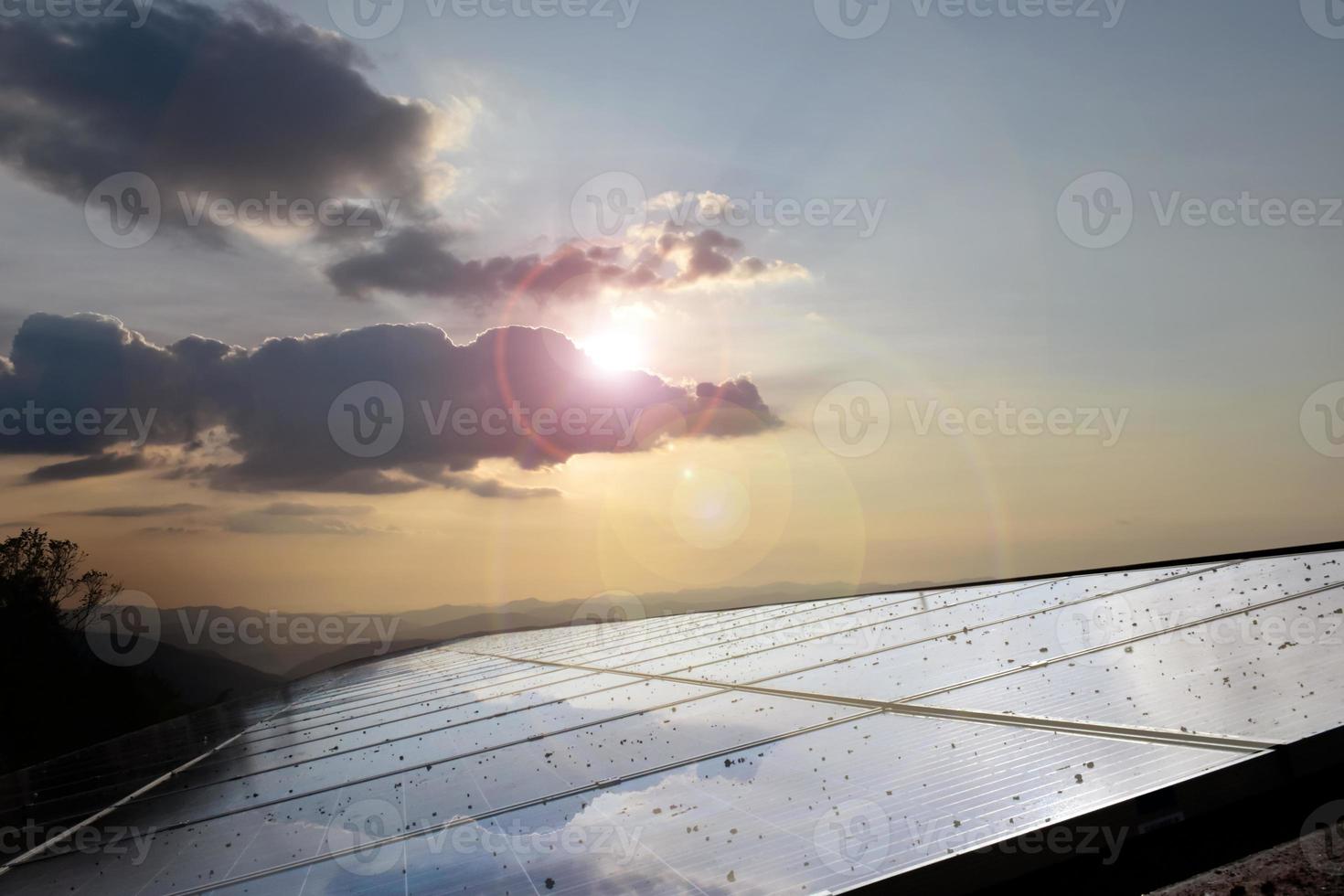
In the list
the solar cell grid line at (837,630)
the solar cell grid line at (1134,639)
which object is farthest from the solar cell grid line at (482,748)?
the solar cell grid line at (837,630)

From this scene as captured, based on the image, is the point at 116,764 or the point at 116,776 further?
the point at 116,764

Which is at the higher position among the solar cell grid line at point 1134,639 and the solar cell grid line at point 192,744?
the solar cell grid line at point 1134,639

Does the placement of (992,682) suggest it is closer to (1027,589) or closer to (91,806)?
(1027,589)

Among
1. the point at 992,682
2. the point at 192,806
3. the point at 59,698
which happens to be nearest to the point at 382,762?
the point at 192,806

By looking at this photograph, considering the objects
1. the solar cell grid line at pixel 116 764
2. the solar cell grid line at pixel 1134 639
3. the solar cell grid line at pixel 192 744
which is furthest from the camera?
the solar cell grid line at pixel 192 744

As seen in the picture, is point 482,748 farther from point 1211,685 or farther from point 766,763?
point 1211,685

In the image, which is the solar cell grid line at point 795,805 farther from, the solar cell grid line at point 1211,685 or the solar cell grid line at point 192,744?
the solar cell grid line at point 192,744

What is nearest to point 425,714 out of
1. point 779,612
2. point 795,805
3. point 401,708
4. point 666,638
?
point 401,708

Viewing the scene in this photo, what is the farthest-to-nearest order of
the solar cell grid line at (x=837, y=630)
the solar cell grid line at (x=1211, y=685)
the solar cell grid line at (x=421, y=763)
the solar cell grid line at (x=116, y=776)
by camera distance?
the solar cell grid line at (x=837, y=630), the solar cell grid line at (x=116, y=776), the solar cell grid line at (x=421, y=763), the solar cell grid line at (x=1211, y=685)
